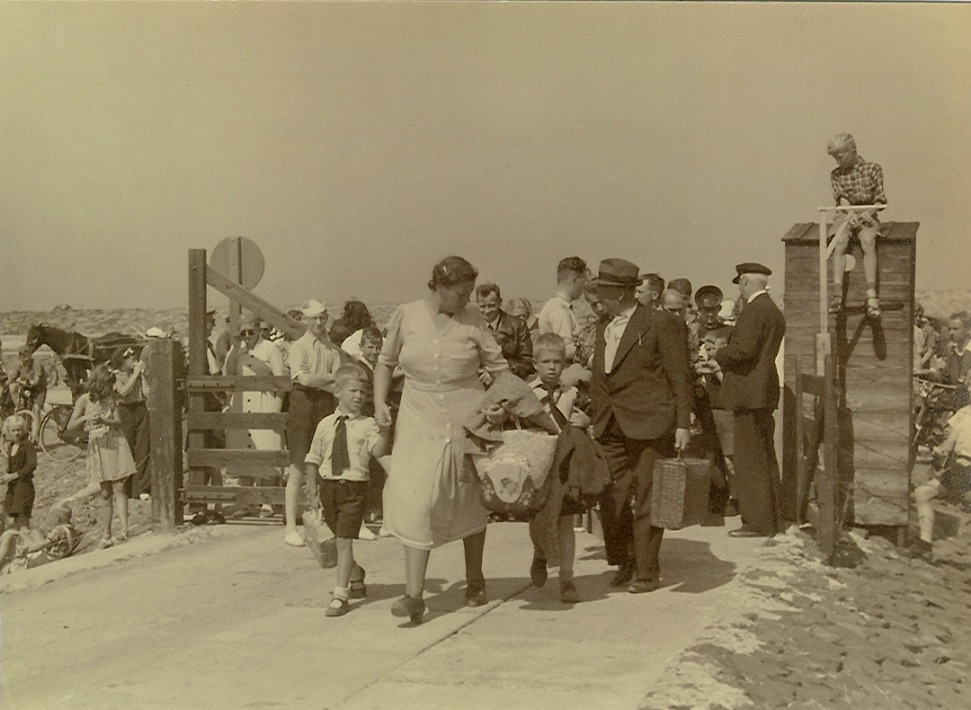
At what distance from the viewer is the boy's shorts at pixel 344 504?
6863 mm

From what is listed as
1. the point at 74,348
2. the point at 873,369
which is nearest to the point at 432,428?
the point at 873,369

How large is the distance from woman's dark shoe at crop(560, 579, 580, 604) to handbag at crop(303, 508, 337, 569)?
142 cm

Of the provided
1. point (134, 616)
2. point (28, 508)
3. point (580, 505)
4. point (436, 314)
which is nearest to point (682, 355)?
point (580, 505)

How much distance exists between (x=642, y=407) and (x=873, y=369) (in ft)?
10.5

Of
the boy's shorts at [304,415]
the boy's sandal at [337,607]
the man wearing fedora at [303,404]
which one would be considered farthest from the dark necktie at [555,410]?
the boy's shorts at [304,415]

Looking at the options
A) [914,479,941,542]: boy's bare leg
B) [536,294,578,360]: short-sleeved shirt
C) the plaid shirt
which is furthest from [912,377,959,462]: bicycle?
[536,294,578,360]: short-sleeved shirt

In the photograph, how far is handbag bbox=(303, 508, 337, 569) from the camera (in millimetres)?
7375

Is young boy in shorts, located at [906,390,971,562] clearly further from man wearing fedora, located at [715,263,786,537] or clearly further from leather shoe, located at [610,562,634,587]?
leather shoe, located at [610,562,634,587]

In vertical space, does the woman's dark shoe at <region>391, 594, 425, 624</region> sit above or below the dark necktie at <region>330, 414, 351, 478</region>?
below

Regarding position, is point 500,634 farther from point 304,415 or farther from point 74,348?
point 74,348

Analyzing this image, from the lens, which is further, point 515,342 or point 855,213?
point 515,342

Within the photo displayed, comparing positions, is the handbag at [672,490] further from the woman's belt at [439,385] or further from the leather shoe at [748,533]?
the leather shoe at [748,533]

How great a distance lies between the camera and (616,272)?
7.23 metres

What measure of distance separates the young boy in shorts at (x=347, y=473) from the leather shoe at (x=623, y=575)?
1.70 meters
